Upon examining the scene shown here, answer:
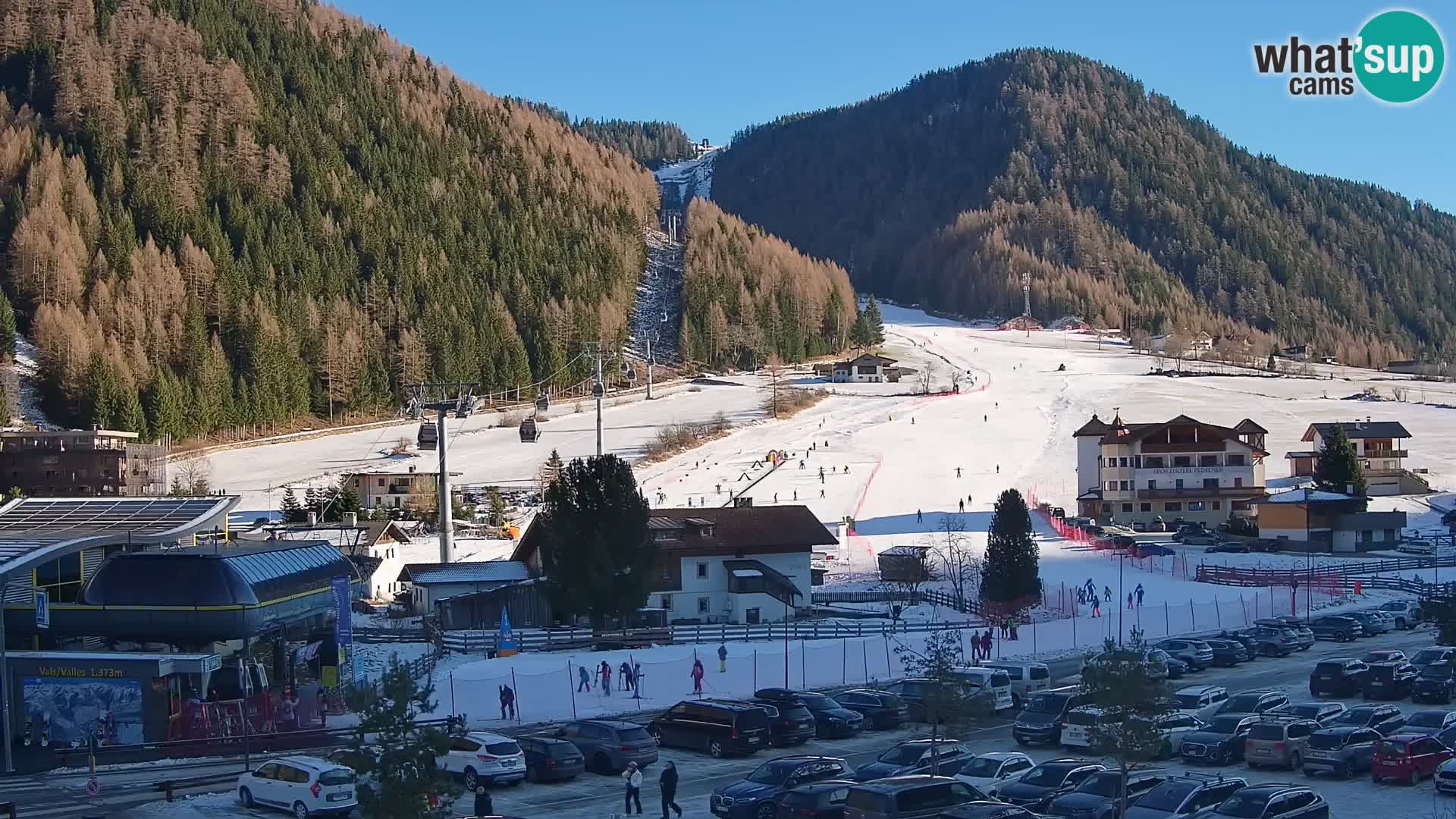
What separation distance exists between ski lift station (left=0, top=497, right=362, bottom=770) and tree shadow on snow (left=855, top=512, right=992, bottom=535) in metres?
32.2

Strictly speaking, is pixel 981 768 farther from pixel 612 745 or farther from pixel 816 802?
pixel 612 745

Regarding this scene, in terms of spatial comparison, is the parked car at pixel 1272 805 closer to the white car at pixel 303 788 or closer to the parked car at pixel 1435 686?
the parked car at pixel 1435 686

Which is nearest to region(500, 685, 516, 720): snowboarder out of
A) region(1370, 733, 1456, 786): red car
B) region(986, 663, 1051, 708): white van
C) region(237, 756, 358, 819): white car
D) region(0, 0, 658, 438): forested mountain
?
region(237, 756, 358, 819): white car

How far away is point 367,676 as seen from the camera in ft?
103

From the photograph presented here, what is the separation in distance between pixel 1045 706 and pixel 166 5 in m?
168

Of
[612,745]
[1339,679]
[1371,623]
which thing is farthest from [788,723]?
[1371,623]

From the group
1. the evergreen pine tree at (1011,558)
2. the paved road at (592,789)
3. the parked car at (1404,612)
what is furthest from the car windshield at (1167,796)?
the evergreen pine tree at (1011,558)

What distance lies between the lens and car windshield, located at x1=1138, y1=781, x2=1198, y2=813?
63.0 feet

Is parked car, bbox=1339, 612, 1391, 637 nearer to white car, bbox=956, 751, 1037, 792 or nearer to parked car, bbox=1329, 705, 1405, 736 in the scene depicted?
parked car, bbox=1329, 705, 1405, 736

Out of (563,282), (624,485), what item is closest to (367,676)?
(624,485)

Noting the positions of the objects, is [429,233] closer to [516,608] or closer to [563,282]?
[563,282]

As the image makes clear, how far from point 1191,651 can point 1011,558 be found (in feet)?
31.9

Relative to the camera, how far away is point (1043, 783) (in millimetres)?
20812

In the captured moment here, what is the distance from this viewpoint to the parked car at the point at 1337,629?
124ft
